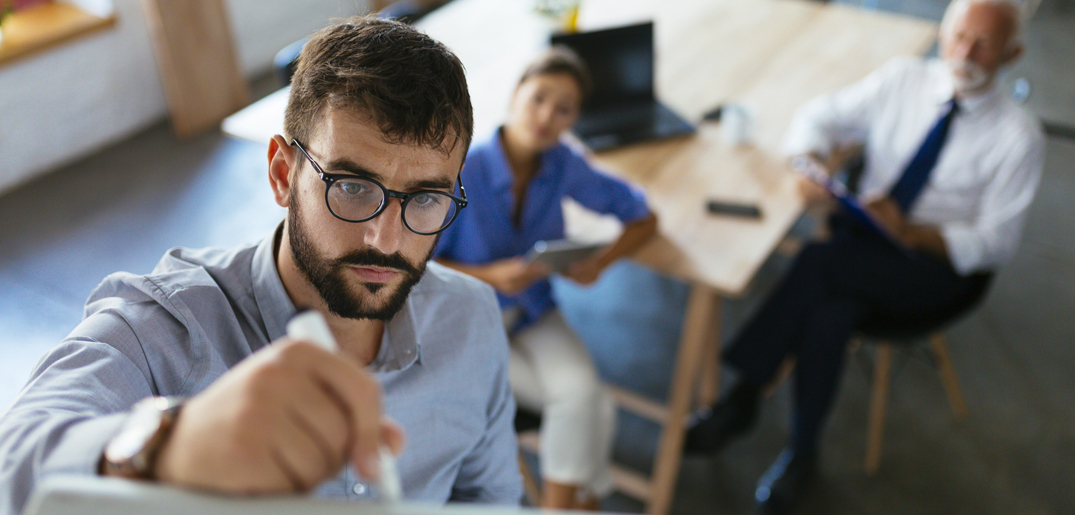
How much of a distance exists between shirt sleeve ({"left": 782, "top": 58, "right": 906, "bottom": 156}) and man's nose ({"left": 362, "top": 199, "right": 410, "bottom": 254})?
72.2 inches

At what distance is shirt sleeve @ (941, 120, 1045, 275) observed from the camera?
2.28m

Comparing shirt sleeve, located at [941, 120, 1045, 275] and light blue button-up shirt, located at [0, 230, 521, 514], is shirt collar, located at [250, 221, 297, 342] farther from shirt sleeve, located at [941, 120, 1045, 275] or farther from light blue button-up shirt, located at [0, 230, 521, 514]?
shirt sleeve, located at [941, 120, 1045, 275]

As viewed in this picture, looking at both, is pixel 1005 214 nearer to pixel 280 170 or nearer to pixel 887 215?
pixel 887 215

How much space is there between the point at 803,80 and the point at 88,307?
100 inches

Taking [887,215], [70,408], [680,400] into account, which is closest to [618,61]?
[887,215]

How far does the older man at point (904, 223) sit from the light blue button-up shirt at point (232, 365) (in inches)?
53.2

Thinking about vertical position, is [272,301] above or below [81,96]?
above

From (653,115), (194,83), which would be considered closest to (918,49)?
(653,115)

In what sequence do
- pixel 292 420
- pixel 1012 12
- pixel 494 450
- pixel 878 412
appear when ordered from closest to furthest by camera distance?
1. pixel 292 420
2. pixel 494 450
3. pixel 1012 12
4. pixel 878 412

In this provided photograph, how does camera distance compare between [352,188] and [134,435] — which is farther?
[352,188]

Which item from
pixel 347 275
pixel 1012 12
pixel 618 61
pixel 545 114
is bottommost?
pixel 618 61

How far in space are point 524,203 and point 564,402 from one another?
0.54m

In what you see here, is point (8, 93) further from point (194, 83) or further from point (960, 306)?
point (960, 306)

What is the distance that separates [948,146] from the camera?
2.40 meters
